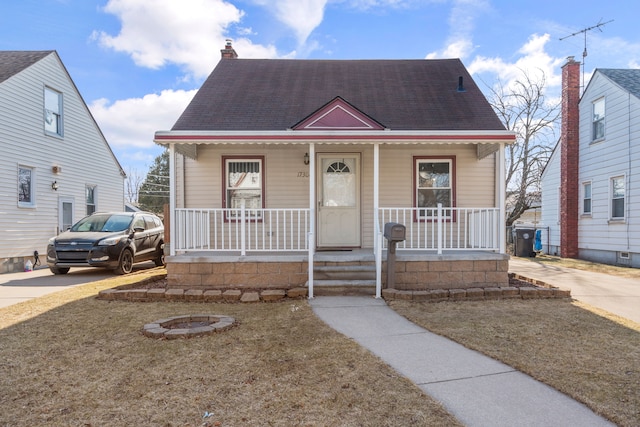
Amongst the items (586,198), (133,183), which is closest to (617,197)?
(586,198)

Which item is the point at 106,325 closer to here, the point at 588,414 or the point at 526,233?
the point at 588,414

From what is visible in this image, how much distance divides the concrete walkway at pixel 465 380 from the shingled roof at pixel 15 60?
1162cm

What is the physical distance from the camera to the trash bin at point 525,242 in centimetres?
1460

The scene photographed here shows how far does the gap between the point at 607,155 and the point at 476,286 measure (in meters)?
8.66

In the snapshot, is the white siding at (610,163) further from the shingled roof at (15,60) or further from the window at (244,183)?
the shingled roof at (15,60)

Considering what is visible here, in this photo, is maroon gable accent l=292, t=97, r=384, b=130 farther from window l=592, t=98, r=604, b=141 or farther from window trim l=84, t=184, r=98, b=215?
window trim l=84, t=184, r=98, b=215

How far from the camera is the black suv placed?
885 centimetres

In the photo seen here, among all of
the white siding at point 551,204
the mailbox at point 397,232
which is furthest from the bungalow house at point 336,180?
the white siding at point 551,204

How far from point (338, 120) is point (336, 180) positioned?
5.40 ft

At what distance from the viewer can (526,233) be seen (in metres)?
Result: 14.7

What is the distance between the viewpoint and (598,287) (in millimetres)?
7617

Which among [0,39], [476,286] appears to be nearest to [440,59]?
[476,286]

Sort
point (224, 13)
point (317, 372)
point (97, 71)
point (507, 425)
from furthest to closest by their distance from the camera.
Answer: point (97, 71) → point (224, 13) → point (317, 372) → point (507, 425)

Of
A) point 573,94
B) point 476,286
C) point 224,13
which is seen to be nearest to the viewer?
point 476,286
